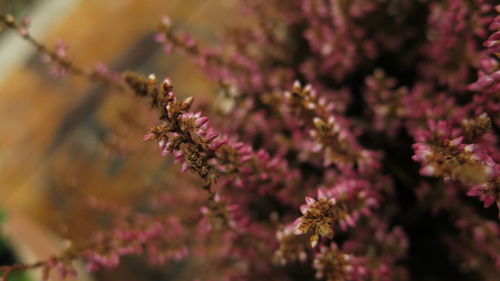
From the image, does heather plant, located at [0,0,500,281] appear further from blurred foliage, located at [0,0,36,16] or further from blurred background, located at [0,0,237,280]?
blurred foliage, located at [0,0,36,16]

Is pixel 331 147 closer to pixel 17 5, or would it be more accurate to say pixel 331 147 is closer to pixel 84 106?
pixel 84 106

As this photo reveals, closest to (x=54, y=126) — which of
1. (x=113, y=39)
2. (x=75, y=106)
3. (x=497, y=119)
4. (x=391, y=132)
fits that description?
(x=75, y=106)

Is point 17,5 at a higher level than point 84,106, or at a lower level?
higher

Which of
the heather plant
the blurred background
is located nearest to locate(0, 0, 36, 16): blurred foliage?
the blurred background

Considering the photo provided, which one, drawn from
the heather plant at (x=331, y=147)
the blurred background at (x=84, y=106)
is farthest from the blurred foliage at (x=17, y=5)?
the heather plant at (x=331, y=147)

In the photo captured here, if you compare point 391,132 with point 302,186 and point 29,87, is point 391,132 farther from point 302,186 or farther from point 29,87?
point 29,87

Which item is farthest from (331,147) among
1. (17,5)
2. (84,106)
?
(17,5)

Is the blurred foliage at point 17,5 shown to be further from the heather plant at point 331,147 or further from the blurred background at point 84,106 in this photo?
the heather plant at point 331,147
